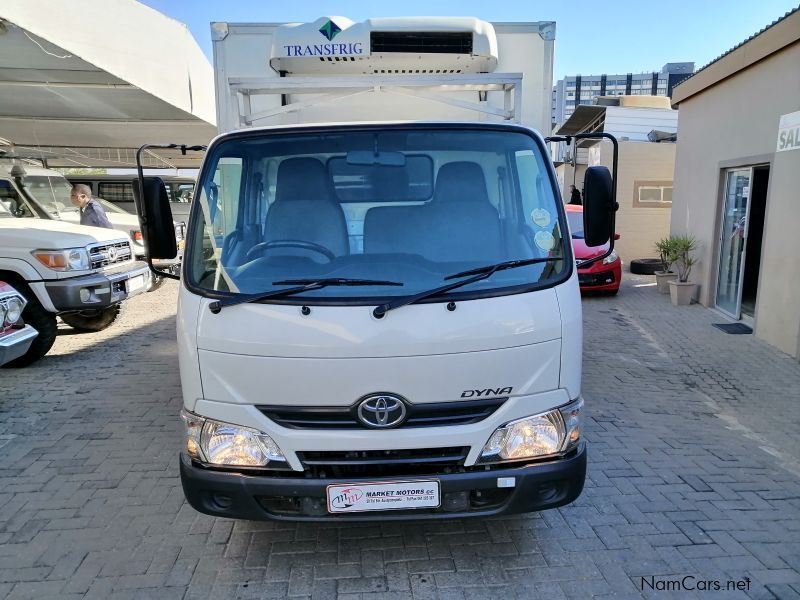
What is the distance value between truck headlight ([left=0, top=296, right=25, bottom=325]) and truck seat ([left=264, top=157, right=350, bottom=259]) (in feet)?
10.1

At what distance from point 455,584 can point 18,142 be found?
14168 mm

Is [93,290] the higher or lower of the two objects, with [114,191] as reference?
lower

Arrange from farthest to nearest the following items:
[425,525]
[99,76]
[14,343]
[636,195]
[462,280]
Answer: [636,195]
[99,76]
[14,343]
[425,525]
[462,280]

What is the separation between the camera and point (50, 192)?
31.8ft

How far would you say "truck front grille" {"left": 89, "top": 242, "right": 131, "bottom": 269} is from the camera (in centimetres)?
682

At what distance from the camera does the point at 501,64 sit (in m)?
4.43

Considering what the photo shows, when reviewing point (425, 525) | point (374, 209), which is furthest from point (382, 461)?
point (374, 209)

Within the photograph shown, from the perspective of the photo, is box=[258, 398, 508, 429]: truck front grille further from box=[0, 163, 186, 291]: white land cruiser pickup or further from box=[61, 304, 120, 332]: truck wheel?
box=[61, 304, 120, 332]: truck wheel

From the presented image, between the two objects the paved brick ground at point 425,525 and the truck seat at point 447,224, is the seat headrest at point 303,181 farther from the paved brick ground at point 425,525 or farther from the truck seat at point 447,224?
the paved brick ground at point 425,525

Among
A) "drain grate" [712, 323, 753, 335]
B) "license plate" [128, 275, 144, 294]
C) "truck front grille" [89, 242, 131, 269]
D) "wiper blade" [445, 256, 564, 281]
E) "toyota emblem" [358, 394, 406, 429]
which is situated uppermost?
"wiper blade" [445, 256, 564, 281]

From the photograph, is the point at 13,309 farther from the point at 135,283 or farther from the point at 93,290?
the point at 135,283

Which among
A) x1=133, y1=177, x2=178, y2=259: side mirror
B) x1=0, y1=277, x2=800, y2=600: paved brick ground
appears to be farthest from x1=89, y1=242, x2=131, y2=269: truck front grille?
x1=133, y1=177, x2=178, y2=259: side mirror

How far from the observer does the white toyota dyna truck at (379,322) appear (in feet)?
8.21

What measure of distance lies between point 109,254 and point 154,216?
4704 millimetres
